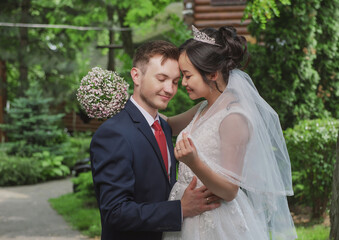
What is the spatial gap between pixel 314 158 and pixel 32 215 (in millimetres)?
5878

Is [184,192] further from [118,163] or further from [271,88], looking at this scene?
[271,88]

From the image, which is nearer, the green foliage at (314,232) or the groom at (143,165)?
the groom at (143,165)

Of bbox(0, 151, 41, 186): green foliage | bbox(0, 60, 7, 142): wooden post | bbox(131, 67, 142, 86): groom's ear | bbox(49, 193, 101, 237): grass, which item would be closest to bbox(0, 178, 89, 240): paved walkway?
bbox(49, 193, 101, 237): grass

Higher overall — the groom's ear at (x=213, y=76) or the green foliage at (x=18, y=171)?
the groom's ear at (x=213, y=76)

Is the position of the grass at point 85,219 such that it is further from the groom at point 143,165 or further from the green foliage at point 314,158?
the groom at point 143,165

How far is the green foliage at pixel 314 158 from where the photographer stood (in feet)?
24.0

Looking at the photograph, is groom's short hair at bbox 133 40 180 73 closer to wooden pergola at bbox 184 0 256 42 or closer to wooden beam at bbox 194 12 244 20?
wooden pergola at bbox 184 0 256 42

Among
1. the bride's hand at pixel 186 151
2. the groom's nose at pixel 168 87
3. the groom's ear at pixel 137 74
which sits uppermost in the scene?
the groom's ear at pixel 137 74

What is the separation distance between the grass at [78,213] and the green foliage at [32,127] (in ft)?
13.2

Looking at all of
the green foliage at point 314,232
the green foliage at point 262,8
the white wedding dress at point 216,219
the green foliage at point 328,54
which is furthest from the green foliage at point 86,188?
the white wedding dress at point 216,219

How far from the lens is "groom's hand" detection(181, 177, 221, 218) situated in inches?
103

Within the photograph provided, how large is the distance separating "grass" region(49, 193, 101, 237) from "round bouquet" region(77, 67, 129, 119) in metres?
5.01

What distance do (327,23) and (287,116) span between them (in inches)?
90.1

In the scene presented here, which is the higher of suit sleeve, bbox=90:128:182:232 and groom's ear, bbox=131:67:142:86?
groom's ear, bbox=131:67:142:86
